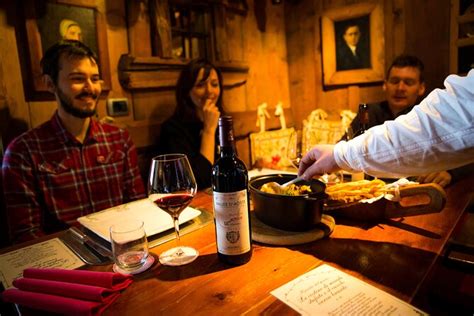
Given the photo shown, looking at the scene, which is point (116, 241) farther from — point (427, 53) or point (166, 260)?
point (427, 53)

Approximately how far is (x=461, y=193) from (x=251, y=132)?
5.44 feet

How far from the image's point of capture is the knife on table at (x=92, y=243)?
80 centimetres

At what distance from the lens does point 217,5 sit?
2.27 meters

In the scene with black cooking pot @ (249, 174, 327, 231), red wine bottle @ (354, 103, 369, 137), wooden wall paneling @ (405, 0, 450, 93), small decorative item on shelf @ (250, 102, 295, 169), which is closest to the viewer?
black cooking pot @ (249, 174, 327, 231)

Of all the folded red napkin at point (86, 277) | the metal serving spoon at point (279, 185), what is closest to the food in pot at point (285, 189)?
the metal serving spoon at point (279, 185)

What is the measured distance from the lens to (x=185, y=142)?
6.24 ft

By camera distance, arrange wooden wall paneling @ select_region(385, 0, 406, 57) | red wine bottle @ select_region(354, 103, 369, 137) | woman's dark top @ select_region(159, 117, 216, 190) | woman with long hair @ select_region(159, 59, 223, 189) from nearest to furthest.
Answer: red wine bottle @ select_region(354, 103, 369, 137), woman's dark top @ select_region(159, 117, 216, 190), woman with long hair @ select_region(159, 59, 223, 189), wooden wall paneling @ select_region(385, 0, 406, 57)

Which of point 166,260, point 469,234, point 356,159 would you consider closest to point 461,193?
point 469,234

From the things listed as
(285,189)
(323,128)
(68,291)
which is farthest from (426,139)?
(323,128)

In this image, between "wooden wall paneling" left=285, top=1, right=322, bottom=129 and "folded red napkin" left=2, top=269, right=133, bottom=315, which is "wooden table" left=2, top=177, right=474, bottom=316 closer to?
"folded red napkin" left=2, top=269, right=133, bottom=315

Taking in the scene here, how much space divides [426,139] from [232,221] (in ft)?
1.51

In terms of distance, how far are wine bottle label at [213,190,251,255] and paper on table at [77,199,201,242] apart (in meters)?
0.26

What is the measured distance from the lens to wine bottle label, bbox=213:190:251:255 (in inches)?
26.3

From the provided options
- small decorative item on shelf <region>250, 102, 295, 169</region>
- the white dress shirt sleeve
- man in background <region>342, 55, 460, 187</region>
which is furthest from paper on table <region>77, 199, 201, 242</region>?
small decorative item on shelf <region>250, 102, 295, 169</region>
